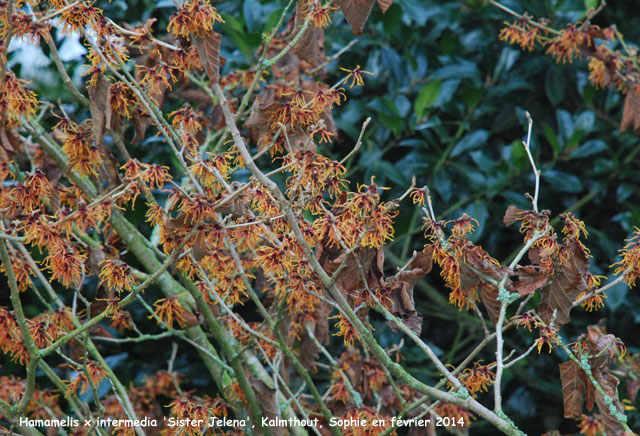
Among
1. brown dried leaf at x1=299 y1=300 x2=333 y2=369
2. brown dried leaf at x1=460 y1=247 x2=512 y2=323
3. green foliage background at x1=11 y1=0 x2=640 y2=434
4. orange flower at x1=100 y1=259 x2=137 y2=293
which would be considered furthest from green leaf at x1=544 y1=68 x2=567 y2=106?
orange flower at x1=100 y1=259 x2=137 y2=293

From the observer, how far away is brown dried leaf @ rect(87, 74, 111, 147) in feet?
5.03

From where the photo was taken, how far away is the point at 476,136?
8.82ft

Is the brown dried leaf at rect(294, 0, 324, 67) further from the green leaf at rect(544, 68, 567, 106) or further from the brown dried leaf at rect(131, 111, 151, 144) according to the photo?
the green leaf at rect(544, 68, 567, 106)

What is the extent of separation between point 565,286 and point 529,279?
70mm

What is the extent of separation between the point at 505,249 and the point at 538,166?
1.34ft

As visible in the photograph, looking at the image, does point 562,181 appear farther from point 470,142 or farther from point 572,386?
point 572,386

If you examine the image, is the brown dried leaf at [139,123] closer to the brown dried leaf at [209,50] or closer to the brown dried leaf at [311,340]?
the brown dried leaf at [209,50]

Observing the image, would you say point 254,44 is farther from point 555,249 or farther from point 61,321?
point 555,249

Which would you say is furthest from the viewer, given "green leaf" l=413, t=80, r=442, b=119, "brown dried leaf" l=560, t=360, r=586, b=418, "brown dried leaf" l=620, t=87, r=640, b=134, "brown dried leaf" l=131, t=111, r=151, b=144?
"green leaf" l=413, t=80, r=442, b=119

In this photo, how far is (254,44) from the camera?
2.56 meters

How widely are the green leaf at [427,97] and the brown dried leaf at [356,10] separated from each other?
111cm

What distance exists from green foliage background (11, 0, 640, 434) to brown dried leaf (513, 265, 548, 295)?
1116 millimetres

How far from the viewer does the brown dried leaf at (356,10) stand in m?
1.48

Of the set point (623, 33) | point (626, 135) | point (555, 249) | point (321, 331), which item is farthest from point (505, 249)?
point (555, 249)
